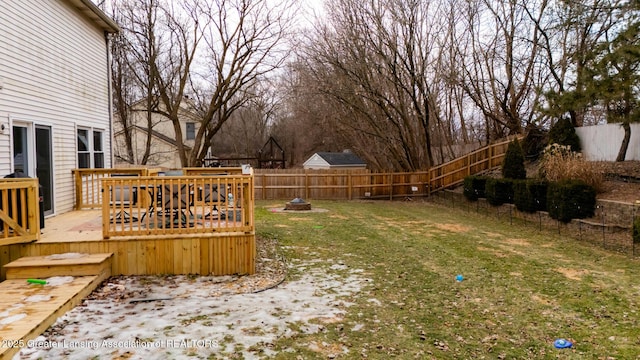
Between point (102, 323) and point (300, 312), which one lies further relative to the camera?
point (300, 312)

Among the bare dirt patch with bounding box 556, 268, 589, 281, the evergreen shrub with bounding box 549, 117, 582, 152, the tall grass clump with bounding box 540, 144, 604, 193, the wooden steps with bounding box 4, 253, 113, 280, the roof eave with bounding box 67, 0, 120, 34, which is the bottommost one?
the bare dirt patch with bounding box 556, 268, 589, 281

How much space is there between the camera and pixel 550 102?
1201 centimetres

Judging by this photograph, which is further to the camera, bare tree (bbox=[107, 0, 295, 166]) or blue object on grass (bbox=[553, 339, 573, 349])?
bare tree (bbox=[107, 0, 295, 166])

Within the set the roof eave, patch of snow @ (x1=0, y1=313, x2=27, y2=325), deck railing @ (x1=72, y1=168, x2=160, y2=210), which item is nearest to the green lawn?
patch of snow @ (x1=0, y1=313, x2=27, y2=325)

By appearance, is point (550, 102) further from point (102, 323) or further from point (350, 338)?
point (102, 323)

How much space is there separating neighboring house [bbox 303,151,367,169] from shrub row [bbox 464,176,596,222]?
15353 mm

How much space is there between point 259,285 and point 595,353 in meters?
3.60

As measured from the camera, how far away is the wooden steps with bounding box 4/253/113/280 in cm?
499

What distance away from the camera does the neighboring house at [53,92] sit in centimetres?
643

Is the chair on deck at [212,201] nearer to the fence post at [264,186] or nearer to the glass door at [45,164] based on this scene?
the glass door at [45,164]

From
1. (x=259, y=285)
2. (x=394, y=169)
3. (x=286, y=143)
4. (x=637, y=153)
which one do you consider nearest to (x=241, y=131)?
(x=286, y=143)

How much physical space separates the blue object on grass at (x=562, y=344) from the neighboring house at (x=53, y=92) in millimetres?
6960

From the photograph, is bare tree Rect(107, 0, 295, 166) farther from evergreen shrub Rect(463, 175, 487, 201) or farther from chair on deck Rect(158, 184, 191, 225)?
chair on deck Rect(158, 184, 191, 225)

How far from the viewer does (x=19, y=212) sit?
5391 mm
